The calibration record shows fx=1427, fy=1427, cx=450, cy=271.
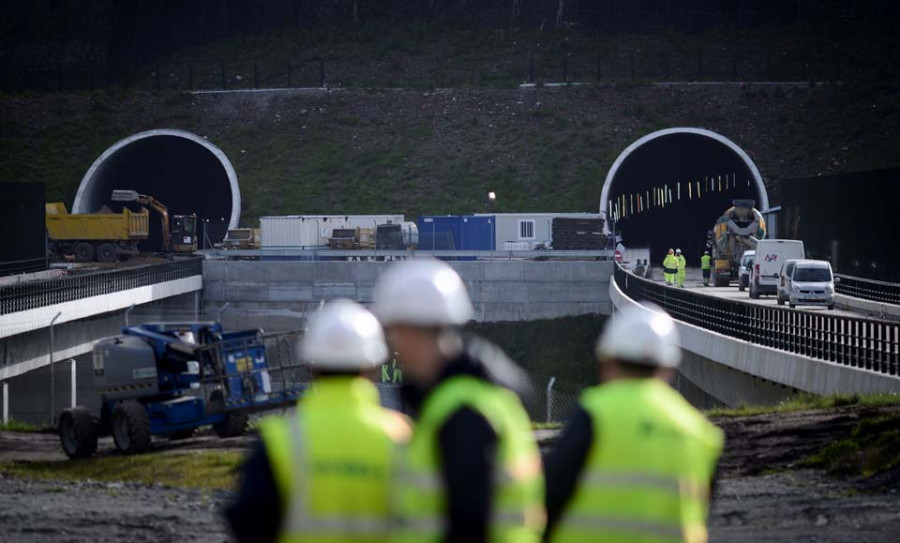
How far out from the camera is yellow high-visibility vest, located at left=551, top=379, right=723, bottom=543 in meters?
5.31

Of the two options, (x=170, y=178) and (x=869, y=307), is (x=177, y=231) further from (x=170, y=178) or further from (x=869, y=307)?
(x=869, y=307)

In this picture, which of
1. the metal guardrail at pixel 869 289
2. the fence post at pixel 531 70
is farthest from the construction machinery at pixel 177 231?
the metal guardrail at pixel 869 289

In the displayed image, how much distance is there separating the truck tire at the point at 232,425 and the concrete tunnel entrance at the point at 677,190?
158 feet

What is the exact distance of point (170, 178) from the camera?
7725 cm

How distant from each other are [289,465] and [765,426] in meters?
16.5

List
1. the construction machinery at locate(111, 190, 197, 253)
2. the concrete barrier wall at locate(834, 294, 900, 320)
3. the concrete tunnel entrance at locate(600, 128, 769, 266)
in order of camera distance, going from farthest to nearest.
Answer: the concrete tunnel entrance at locate(600, 128, 769, 266) < the construction machinery at locate(111, 190, 197, 253) < the concrete barrier wall at locate(834, 294, 900, 320)

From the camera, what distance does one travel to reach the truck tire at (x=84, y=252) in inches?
2512

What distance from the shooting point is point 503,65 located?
8388cm

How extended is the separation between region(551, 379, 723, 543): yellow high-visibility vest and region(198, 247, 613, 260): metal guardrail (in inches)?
1902

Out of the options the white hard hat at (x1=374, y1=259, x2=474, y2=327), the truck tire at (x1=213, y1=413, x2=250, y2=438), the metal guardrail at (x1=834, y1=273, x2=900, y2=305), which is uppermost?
the white hard hat at (x1=374, y1=259, x2=474, y2=327)

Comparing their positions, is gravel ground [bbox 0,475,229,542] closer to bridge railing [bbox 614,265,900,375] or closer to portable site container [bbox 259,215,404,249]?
bridge railing [bbox 614,265,900,375]

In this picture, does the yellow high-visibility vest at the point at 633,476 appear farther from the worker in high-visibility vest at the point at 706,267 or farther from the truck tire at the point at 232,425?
the worker in high-visibility vest at the point at 706,267

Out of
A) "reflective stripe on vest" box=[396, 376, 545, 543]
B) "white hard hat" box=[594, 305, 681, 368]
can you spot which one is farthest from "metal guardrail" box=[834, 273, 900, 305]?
"reflective stripe on vest" box=[396, 376, 545, 543]

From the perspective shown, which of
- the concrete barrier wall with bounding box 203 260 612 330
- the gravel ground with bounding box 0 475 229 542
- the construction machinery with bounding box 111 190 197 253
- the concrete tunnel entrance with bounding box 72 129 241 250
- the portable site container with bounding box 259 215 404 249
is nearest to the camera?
the gravel ground with bounding box 0 475 229 542
